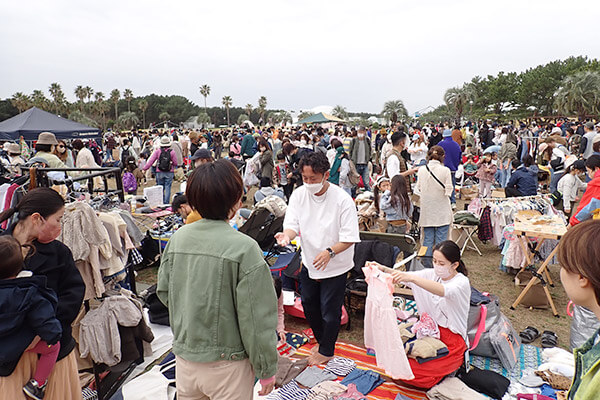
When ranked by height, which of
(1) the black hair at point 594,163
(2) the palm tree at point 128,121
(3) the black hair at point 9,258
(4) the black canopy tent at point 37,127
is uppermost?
(2) the palm tree at point 128,121

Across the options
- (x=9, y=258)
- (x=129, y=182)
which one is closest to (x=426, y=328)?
(x=9, y=258)

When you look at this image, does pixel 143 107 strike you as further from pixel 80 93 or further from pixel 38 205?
pixel 38 205

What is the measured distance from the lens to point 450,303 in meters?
3.01

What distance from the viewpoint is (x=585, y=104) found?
38062 mm

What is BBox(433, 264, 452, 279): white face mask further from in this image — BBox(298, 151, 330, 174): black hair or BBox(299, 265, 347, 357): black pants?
BBox(298, 151, 330, 174): black hair

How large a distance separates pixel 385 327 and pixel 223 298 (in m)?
1.74

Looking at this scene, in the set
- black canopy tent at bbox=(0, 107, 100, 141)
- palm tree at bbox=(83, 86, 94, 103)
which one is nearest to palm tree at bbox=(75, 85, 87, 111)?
palm tree at bbox=(83, 86, 94, 103)

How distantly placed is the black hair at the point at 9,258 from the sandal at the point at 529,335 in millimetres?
4361

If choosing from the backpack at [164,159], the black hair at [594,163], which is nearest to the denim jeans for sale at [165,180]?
the backpack at [164,159]

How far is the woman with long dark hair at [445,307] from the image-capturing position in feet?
9.74

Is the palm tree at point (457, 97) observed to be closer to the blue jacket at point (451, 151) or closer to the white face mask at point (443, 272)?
the blue jacket at point (451, 151)

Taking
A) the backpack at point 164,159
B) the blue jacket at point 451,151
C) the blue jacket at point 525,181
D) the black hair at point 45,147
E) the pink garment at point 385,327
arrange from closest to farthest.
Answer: the pink garment at point 385,327
the black hair at point 45,147
the blue jacket at point 525,181
the blue jacket at point 451,151
the backpack at point 164,159

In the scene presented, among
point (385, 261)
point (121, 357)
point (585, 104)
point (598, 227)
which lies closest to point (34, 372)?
point (121, 357)

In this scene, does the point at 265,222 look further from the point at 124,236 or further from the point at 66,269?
the point at 66,269
